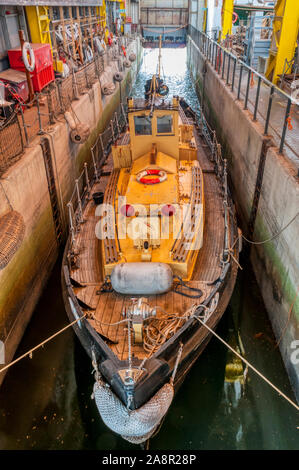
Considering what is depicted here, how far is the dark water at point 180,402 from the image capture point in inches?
243

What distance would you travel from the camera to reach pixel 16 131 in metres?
9.77

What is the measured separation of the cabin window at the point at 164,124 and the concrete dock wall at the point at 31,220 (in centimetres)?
292

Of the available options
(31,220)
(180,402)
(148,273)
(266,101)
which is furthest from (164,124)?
Answer: (180,402)

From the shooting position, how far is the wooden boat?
526 centimetres

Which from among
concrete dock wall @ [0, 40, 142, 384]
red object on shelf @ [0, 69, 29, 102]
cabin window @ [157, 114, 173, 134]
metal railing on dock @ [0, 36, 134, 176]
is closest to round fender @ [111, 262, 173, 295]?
concrete dock wall @ [0, 40, 142, 384]

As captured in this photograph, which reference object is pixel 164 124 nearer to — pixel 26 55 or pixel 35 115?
pixel 35 115

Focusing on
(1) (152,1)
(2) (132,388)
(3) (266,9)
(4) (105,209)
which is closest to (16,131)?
(4) (105,209)

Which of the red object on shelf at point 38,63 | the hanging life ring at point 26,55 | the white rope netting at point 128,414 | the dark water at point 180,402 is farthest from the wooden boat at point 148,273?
the red object on shelf at point 38,63

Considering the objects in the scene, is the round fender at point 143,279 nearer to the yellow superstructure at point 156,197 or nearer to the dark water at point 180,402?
the yellow superstructure at point 156,197

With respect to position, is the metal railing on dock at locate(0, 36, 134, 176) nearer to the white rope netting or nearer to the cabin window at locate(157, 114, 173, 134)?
the cabin window at locate(157, 114, 173, 134)

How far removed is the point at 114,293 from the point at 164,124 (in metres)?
4.72

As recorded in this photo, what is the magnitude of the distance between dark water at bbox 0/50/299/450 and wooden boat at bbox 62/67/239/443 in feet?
3.00

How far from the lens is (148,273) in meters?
6.62
